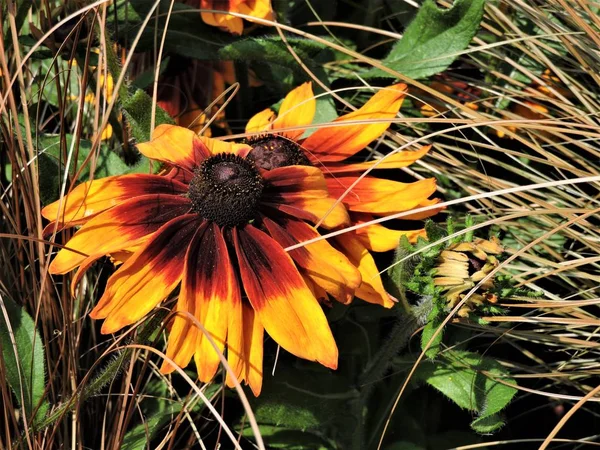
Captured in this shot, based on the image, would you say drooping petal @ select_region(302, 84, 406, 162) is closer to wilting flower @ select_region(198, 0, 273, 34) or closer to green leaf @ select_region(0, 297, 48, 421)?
wilting flower @ select_region(198, 0, 273, 34)

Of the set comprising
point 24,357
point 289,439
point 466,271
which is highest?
point 466,271

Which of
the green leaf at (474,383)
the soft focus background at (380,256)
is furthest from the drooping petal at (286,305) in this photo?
the green leaf at (474,383)

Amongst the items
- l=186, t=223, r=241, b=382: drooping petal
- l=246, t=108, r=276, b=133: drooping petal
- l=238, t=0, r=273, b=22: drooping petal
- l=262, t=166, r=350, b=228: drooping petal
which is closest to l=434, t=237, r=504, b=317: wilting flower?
l=262, t=166, r=350, b=228: drooping petal

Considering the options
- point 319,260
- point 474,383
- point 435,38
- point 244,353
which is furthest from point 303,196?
point 435,38

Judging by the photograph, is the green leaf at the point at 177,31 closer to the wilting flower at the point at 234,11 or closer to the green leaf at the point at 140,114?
the wilting flower at the point at 234,11

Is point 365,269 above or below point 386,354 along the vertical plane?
above

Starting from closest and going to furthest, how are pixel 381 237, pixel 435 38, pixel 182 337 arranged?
pixel 182 337
pixel 381 237
pixel 435 38

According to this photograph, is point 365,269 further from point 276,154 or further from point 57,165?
point 57,165
